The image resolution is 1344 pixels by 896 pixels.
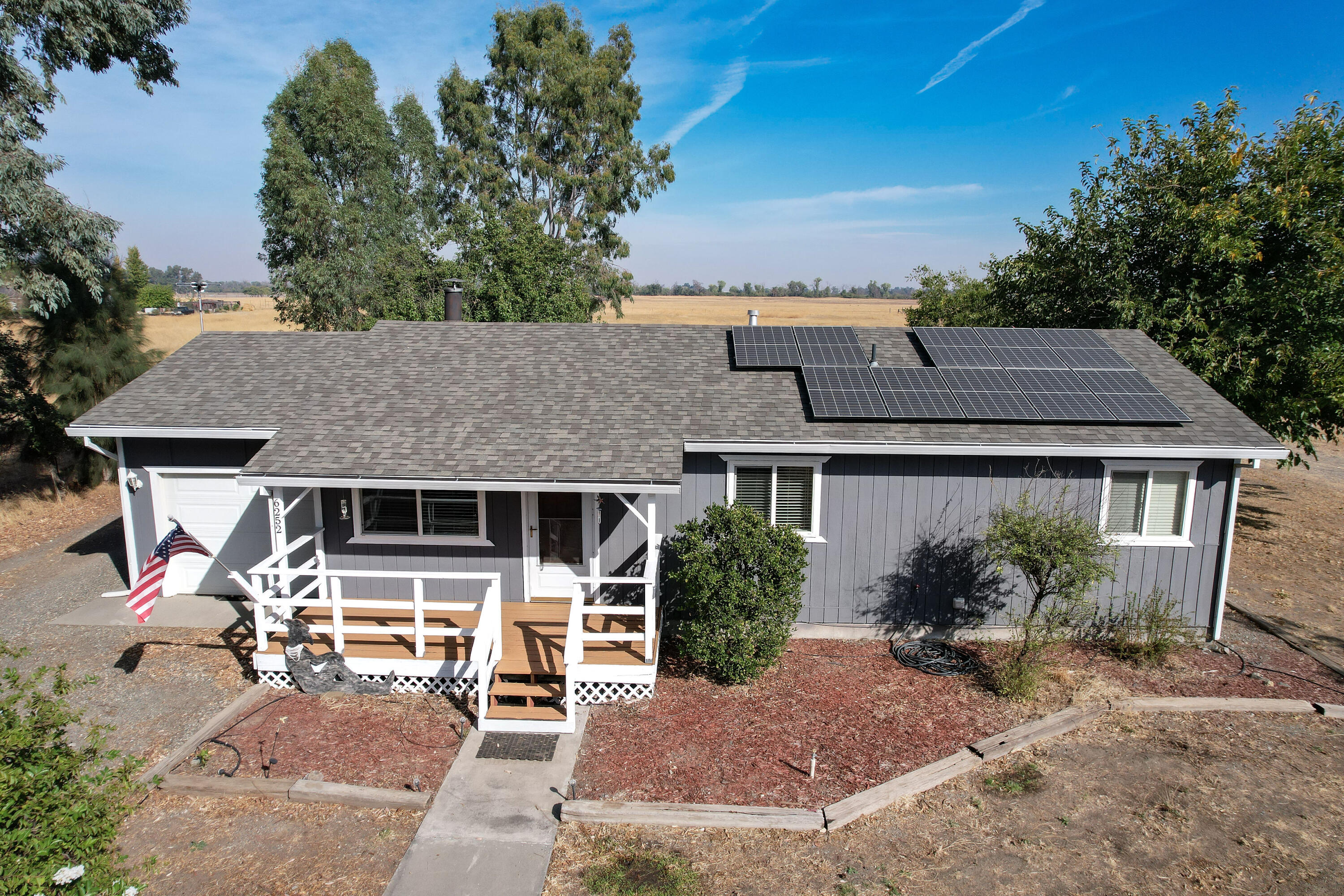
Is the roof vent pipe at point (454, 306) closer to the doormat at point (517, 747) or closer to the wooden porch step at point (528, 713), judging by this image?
the wooden porch step at point (528, 713)

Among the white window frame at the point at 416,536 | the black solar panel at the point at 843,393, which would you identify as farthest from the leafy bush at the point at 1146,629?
the white window frame at the point at 416,536

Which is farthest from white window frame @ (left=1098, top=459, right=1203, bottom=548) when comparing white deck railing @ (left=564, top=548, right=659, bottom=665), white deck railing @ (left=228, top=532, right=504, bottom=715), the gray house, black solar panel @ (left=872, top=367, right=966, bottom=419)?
white deck railing @ (left=228, top=532, right=504, bottom=715)

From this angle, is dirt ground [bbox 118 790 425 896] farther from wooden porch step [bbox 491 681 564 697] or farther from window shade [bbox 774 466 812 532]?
window shade [bbox 774 466 812 532]

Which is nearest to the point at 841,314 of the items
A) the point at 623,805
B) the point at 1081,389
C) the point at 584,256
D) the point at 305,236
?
the point at 584,256

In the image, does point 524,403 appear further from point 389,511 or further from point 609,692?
point 609,692

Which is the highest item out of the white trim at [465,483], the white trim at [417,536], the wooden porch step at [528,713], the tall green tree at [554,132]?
the tall green tree at [554,132]

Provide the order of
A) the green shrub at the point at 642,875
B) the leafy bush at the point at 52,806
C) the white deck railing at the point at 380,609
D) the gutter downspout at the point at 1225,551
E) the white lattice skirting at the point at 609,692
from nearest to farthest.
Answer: the leafy bush at the point at 52,806 < the green shrub at the point at 642,875 < the white deck railing at the point at 380,609 < the white lattice skirting at the point at 609,692 < the gutter downspout at the point at 1225,551

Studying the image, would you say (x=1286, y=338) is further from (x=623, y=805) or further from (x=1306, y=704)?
(x=623, y=805)

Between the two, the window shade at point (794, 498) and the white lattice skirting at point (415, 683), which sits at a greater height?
the window shade at point (794, 498)
